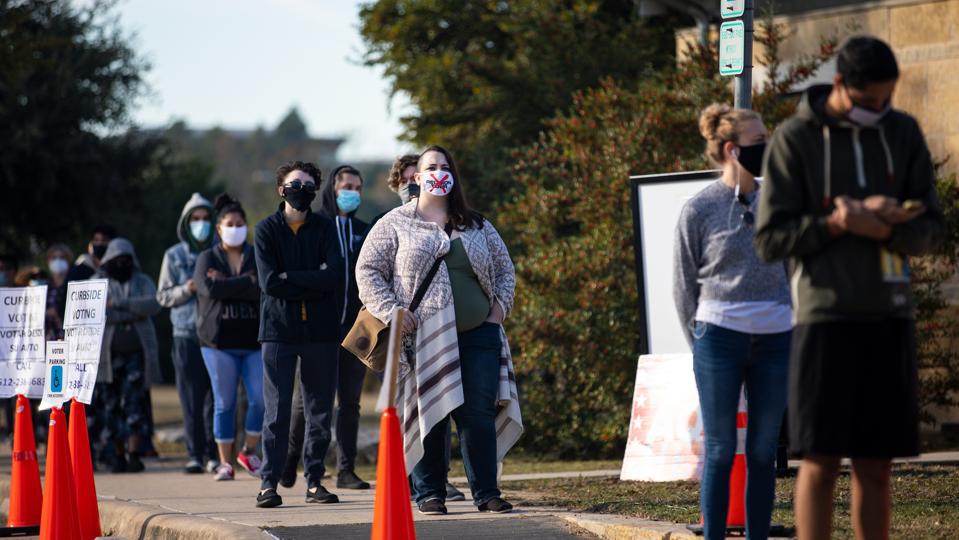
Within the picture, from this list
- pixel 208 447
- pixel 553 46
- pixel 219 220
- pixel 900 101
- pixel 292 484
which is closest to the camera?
pixel 292 484

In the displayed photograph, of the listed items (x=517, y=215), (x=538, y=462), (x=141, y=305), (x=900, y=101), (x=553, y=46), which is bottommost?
(x=538, y=462)

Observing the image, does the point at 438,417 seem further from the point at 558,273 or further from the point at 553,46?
the point at 553,46

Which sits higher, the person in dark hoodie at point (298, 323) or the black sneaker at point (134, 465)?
the person in dark hoodie at point (298, 323)

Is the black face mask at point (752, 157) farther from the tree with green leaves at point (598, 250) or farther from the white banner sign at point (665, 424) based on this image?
the tree with green leaves at point (598, 250)

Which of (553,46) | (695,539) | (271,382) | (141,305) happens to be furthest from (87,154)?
(695,539)

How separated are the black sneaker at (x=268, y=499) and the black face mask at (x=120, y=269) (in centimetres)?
449

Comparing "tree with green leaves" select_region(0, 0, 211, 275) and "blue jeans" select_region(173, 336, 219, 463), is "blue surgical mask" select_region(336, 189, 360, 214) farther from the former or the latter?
"tree with green leaves" select_region(0, 0, 211, 275)

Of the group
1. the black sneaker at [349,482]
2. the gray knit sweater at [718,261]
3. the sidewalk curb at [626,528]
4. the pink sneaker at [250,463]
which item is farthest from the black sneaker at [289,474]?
the gray knit sweater at [718,261]

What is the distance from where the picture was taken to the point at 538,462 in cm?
1314

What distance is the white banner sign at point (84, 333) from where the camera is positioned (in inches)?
321

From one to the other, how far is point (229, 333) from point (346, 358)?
1.51 meters

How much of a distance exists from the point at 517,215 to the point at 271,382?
17.4ft

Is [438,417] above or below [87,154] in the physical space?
below

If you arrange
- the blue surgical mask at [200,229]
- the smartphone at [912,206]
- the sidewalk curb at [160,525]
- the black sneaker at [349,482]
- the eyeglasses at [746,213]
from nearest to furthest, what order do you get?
the smartphone at [912,206]
the eyeglasses at [746,213]
the sidewalk curb at [160,525]
the black sneaker at [349,482]
the blue surgical mask at [200,229]
